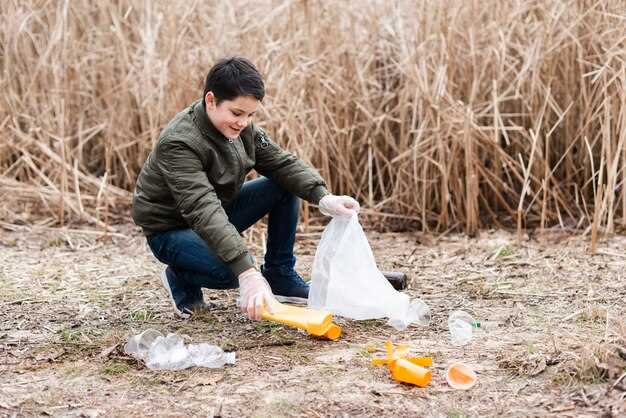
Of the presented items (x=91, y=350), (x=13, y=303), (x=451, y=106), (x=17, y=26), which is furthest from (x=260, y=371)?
(x=17, y=26)

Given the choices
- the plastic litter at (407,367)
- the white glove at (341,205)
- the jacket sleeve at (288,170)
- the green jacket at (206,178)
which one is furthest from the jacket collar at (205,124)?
the plastic litter at (407,367)

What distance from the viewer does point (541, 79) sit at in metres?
4.45

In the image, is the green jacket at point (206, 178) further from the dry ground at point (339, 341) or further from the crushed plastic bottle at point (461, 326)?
the crushed plastic bottle at point (461, 326)

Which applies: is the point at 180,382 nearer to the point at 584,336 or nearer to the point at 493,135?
the point at 584,336

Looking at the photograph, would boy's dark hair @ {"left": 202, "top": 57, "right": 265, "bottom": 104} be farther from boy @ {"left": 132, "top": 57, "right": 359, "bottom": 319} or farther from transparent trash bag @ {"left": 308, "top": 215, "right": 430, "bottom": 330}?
transparent trash bag @ {"left": 308, "top": 215, "right": 430, "bottom": 330}

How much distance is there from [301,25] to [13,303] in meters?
2.06

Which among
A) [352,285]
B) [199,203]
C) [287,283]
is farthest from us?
[287,283]

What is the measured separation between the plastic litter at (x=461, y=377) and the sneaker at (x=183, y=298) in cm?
106

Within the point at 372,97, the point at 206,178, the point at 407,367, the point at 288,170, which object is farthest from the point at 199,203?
the point at 372,97

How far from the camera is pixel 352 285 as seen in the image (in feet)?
9.91

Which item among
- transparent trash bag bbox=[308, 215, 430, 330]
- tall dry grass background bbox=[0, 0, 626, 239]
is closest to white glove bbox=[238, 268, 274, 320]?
transparent trash bag bbox=[308, 215, 430, 330]

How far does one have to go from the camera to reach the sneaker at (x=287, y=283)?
334 cm

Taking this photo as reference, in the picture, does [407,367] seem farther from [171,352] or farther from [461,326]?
[171,352]

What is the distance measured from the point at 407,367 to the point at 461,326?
52 cm
